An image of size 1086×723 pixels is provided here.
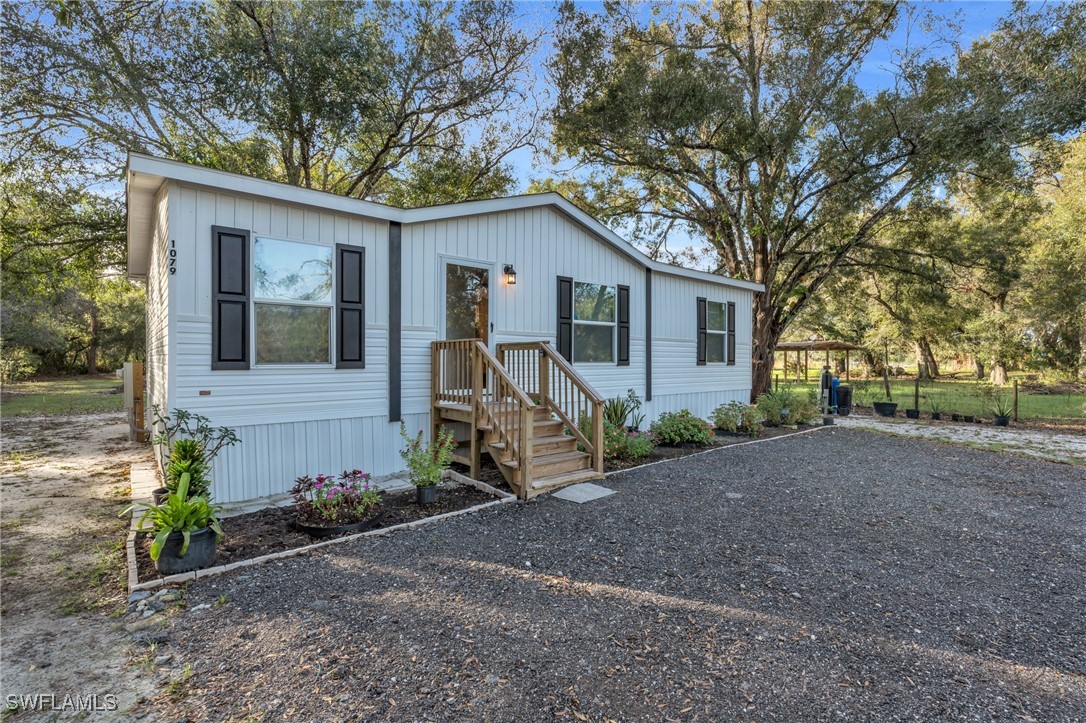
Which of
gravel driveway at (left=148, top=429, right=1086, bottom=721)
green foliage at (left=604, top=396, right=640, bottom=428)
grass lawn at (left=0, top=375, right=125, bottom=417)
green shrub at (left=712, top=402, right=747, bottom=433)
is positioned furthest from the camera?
grass lawn at (left=0, top=375, right=125, bottom=417)

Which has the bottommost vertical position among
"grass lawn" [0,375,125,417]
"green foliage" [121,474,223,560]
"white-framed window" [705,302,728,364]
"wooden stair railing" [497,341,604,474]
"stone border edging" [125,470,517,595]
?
"stone border edging" [125,470,517,595]

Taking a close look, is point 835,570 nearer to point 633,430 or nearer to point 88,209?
point 633,430

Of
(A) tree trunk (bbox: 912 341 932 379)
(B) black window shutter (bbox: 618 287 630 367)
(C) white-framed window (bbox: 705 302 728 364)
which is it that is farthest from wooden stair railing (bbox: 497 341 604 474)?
(A) tree trunk (bbox: 912 341 932 379)

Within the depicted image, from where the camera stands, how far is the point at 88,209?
10391 mm

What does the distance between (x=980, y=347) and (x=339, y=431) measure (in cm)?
2302

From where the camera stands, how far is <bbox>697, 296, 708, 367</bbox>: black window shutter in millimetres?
9758

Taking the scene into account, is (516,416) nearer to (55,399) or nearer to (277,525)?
(277,525)

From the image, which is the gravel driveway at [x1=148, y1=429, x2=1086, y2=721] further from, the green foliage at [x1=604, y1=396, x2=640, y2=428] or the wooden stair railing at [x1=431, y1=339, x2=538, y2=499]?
the green foliage at [x1=604, y1=396, x2=640, y2=428]

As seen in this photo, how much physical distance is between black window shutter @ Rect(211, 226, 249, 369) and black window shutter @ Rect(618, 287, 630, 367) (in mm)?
5414

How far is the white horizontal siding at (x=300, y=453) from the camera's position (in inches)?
188

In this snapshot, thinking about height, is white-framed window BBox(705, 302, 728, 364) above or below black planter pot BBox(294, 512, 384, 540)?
above

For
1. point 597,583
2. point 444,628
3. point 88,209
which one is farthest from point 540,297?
point 88,209

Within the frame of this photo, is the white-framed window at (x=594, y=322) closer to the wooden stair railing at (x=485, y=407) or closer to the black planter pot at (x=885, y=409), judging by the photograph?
the wooden stair railing at (x=485, y=407)

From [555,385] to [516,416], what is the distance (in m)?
1.34
